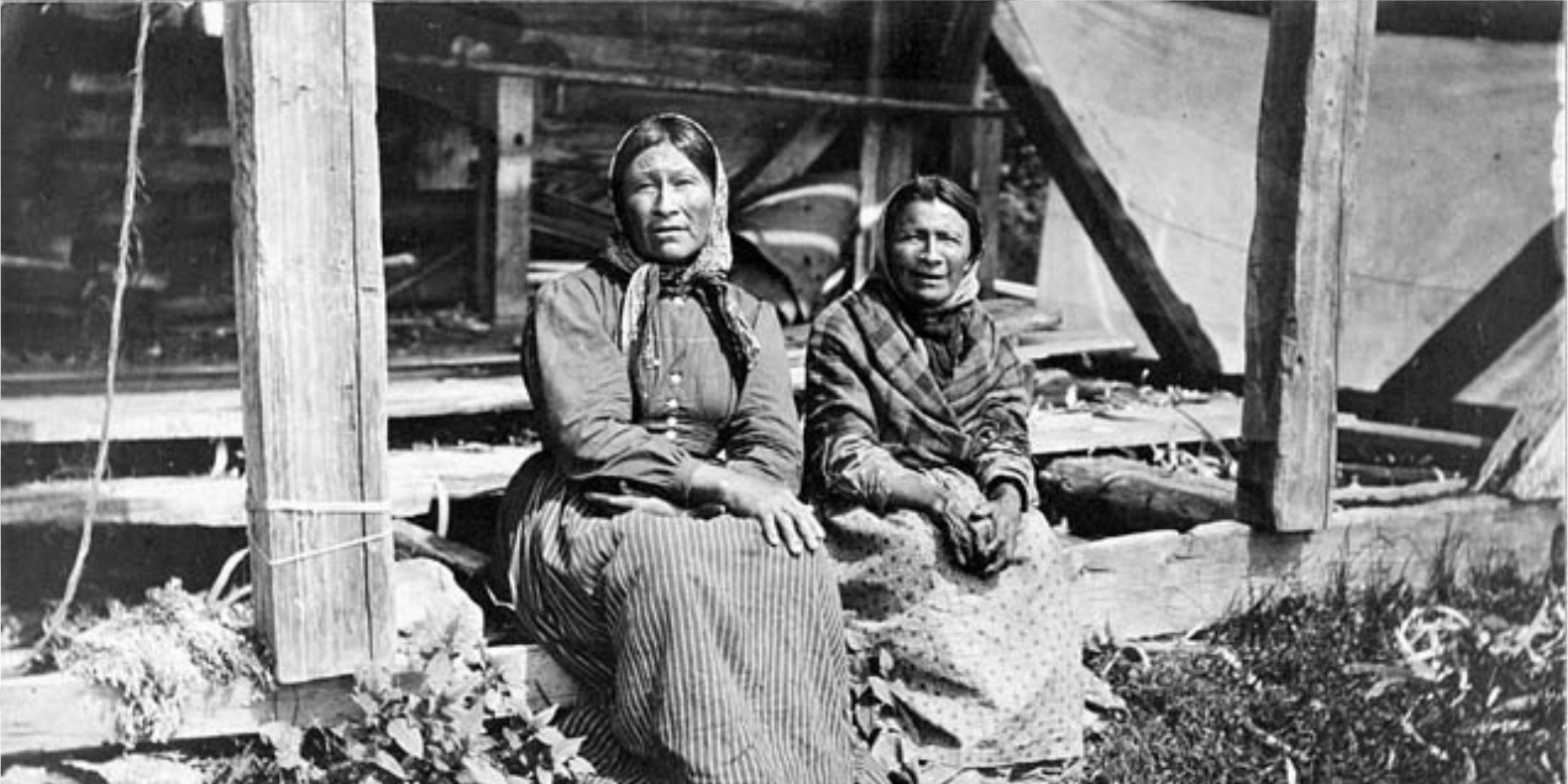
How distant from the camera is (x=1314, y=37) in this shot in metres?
4.37

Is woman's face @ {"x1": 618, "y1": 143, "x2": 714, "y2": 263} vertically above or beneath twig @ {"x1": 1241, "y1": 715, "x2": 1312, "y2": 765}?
above

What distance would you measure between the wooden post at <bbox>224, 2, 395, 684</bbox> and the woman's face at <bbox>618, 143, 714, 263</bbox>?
0.64 m

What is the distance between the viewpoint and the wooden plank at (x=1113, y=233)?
6391 mm

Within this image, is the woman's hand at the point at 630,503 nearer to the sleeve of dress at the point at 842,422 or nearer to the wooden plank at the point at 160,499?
the sleeve of dress at the point at 842,422

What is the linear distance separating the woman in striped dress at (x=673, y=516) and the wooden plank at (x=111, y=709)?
286 mm

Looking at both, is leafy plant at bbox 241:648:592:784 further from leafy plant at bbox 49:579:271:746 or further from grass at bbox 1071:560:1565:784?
grass at bbox 1071:560:1565:784

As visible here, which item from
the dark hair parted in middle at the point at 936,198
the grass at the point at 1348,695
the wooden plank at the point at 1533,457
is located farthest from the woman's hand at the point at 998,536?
the wooden plank at the point at 1533,457

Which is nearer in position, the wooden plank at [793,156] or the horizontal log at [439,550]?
the horizontal log at [439,550]

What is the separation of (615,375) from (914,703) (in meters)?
1.01

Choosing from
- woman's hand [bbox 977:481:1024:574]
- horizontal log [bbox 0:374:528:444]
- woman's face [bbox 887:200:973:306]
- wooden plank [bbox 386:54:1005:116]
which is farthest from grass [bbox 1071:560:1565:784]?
wooden plank [bbox 386:54:1005:116]

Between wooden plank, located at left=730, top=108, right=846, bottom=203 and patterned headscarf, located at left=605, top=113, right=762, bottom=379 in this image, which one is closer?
patterned headscarf, located at left=605, top=113, right=762, bottom=379

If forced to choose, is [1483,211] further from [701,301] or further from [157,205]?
[157,205]

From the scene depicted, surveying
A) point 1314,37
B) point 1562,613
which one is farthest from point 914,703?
point 1562,613

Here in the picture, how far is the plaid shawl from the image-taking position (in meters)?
3.87
